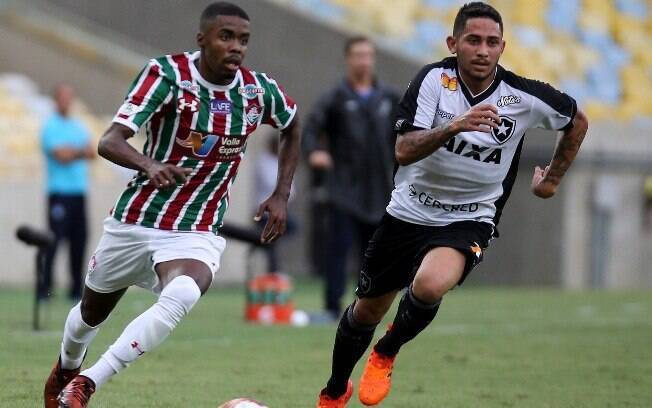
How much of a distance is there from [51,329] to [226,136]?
4960mm

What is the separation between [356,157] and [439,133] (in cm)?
610

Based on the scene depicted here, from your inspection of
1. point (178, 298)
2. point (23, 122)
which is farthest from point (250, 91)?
point (23, 122)

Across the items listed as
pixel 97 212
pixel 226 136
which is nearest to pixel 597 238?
pixel 97 212

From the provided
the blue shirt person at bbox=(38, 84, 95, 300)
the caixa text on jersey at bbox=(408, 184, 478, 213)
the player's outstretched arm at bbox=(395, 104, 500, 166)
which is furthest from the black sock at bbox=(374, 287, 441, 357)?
the blue shirt person at bbox=(38, 84, 95, 300)

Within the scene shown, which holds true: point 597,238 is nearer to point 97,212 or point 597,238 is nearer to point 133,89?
point 97,212

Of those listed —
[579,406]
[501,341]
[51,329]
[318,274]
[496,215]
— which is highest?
[496,215]

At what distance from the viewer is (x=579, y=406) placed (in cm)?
745

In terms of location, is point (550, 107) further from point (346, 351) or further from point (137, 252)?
point (137, 252)

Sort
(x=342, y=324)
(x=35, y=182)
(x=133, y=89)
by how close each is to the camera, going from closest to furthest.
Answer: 1. (x=133, y=89)
2. (x=342, y=324)
3. (x=35, y=182)

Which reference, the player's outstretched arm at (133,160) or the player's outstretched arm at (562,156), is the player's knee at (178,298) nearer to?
the player's outstretched arm at (133,160)

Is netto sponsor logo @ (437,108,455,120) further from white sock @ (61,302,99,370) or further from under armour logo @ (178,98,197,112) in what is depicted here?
white sock @ (61,302,99,370)

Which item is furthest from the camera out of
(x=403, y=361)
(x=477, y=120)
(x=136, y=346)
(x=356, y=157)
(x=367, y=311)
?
(x=356, y=157)

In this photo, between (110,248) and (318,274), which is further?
(318,274)

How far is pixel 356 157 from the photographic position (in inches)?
489
